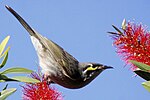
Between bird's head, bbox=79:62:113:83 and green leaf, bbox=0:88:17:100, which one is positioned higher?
bird's head, bbox=79:62:113:83

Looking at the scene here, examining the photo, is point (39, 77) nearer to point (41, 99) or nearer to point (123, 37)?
point (41, 99)

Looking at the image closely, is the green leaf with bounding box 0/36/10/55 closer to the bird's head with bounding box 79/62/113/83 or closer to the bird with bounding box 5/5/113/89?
the bird with bounding box 5/5/113/89

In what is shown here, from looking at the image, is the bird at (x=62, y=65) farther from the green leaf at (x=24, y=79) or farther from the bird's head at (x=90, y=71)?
the green leaf at (x=24, y=79)

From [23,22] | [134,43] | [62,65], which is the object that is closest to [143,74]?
[134,43]

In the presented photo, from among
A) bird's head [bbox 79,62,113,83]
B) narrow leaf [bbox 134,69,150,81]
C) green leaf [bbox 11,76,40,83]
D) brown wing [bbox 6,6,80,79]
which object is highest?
brown wing [bbox 6,6,80,79]

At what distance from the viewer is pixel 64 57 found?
3809mm

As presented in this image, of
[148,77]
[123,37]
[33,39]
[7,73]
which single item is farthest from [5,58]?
[33,39]

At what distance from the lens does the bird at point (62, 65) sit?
10.9ft

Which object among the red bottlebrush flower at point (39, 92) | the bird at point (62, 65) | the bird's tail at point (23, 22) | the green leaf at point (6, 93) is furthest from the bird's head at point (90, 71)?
the green leaf at point (6, 93)

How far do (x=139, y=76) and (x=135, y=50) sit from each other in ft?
1.20

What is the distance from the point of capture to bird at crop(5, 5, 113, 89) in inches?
130

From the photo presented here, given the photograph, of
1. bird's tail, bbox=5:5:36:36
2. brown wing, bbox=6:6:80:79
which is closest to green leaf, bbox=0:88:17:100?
bird's tail, bbox=5:5:36:36

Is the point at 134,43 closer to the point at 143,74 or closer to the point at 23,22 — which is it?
the point at 143,74

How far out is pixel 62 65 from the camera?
364cm
